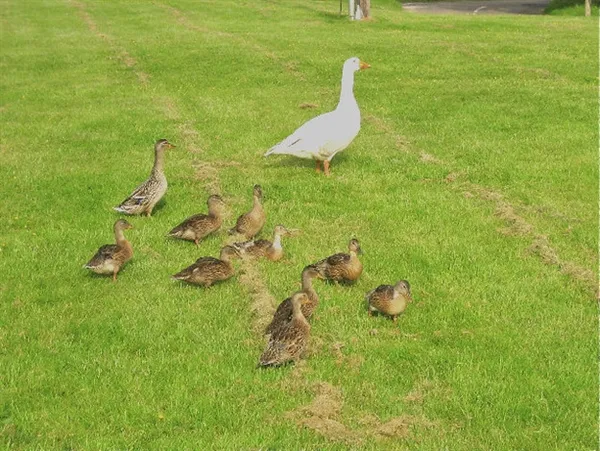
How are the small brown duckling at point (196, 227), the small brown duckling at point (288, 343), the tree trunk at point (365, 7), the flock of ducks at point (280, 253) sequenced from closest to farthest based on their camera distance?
1. the small brown duckling at point (288, 343)
2. the flock of ducks at point (280, 253)
3. the small brown duckling at point (196, 227)
4. the tree trunk at point (365, 7)

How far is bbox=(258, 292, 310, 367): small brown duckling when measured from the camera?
28.8ft

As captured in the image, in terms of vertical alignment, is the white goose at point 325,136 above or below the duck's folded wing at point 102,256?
above

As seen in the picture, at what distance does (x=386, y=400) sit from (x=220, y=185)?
848cm

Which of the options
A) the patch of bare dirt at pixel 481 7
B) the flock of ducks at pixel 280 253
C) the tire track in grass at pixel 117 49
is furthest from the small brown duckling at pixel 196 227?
the patch of bare dirt at pixel 481 7

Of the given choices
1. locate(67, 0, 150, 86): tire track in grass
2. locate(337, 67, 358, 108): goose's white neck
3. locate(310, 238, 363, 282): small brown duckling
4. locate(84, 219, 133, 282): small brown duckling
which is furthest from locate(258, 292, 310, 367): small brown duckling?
locate(67, 0, 150, 86): tire track in grass

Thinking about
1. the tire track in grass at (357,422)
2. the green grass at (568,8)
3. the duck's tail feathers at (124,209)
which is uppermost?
the tire track in grass at (357,422)

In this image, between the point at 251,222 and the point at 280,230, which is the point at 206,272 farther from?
the point at 251,222

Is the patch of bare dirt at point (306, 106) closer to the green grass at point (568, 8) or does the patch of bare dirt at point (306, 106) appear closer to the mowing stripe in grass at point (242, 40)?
the mowing stripe in grass at point (242, 40)

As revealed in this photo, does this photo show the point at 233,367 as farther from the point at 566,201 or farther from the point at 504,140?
the point at 504,140

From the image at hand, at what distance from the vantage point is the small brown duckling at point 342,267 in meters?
10.7

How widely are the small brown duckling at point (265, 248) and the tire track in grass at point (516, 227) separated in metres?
3.78

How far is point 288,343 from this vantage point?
348 inches

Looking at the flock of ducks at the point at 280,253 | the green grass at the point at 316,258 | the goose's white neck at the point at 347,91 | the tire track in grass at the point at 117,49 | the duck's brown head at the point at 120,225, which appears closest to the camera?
the green grass at the point at 316,258

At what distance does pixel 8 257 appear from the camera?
12.4 m
